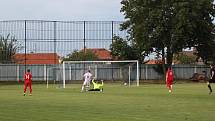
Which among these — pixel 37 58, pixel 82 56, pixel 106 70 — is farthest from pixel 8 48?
pixel 106 70

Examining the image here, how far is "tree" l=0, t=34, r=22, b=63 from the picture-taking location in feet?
266

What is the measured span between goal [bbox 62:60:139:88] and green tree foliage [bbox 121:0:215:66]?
4.71 m

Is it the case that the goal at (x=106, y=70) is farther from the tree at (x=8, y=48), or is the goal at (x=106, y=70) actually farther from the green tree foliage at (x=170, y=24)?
the tree at (x=8, y=48)

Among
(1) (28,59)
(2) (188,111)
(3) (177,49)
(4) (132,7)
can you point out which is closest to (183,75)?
(3) (177,49)

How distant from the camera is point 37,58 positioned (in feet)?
274

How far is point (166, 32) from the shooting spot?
253 ft

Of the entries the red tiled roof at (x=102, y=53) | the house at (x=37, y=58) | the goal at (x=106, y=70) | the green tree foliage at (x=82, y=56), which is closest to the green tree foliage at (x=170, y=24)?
the goal at (x=106, y=70)

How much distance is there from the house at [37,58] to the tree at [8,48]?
0.91m

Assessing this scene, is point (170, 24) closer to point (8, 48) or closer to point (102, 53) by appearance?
point (102, 53)

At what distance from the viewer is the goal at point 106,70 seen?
70312 mm

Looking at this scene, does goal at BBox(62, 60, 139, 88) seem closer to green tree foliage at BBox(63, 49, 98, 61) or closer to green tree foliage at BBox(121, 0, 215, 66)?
green tree foliage at BBox(121, 0, 215, 66)

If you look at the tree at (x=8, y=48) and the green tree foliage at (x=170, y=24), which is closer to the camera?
the green tree foliage at (x=170, y=24)

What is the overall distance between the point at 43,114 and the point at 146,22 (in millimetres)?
58558

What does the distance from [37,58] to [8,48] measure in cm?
491
